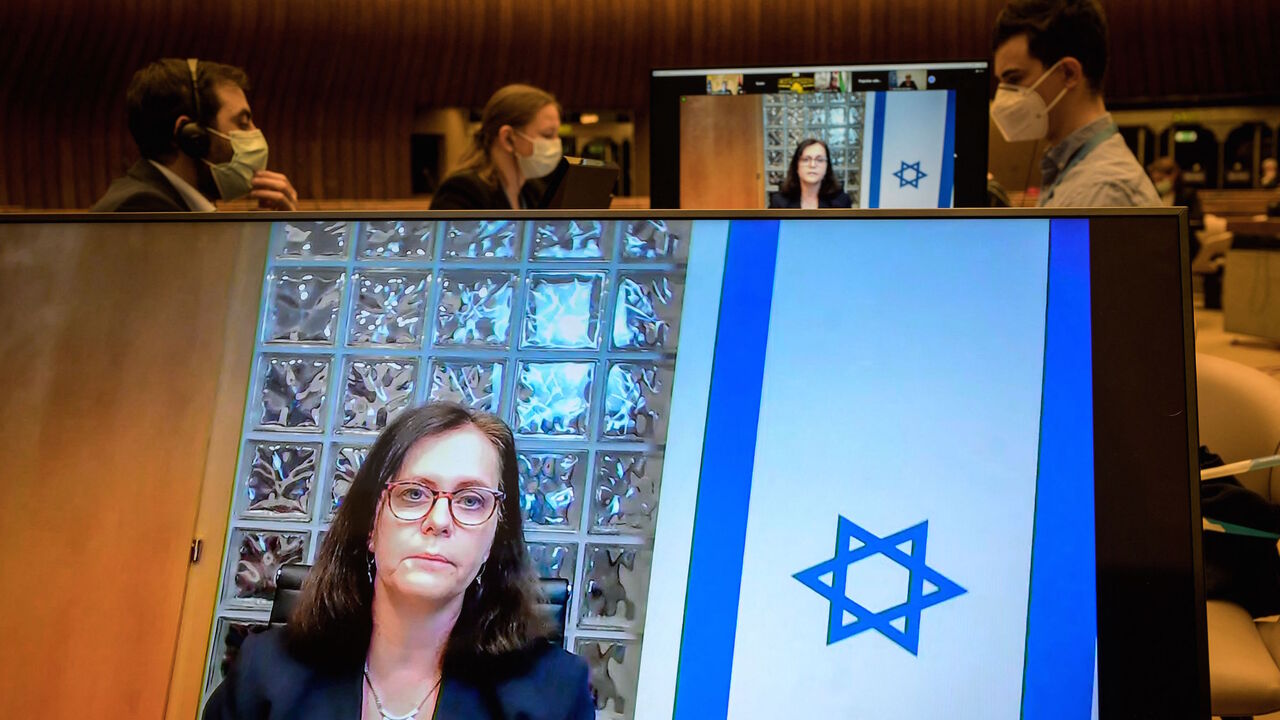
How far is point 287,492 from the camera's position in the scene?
0.88m

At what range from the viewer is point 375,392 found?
0.90m

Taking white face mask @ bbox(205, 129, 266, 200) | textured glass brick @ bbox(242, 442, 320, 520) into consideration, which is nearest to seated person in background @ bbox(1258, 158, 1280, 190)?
white face mask @ bbox(205, 129, 266, 200)

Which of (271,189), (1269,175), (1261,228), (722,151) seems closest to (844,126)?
(722,151)

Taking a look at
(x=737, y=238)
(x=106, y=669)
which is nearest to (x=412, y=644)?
(x=106, y=669)

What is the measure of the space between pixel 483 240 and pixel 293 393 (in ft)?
0.70

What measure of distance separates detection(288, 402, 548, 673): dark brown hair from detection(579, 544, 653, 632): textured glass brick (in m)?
0.04

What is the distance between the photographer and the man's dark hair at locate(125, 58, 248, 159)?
2.30 meters

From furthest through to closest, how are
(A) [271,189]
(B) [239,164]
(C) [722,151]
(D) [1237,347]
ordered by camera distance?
(D) [1237,347] < (A) [271,189] < (B) [239,164] < (C) [722,151]

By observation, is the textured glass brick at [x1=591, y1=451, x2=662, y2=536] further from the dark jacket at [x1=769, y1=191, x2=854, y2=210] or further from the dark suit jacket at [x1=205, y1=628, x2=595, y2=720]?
the dark jacket at [x1=769, y1=191, x2=854, y2=210]

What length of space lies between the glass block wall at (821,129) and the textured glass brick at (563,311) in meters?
1.37

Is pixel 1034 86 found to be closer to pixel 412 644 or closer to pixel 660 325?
pixel 660 325

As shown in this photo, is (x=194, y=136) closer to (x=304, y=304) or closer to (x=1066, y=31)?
(x=304, y=304)

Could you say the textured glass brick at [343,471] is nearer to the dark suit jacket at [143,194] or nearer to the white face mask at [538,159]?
the dark suit jacket at [143,194]

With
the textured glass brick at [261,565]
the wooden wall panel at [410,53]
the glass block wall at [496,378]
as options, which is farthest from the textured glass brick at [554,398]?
the wooden wall panel at [410,53]
